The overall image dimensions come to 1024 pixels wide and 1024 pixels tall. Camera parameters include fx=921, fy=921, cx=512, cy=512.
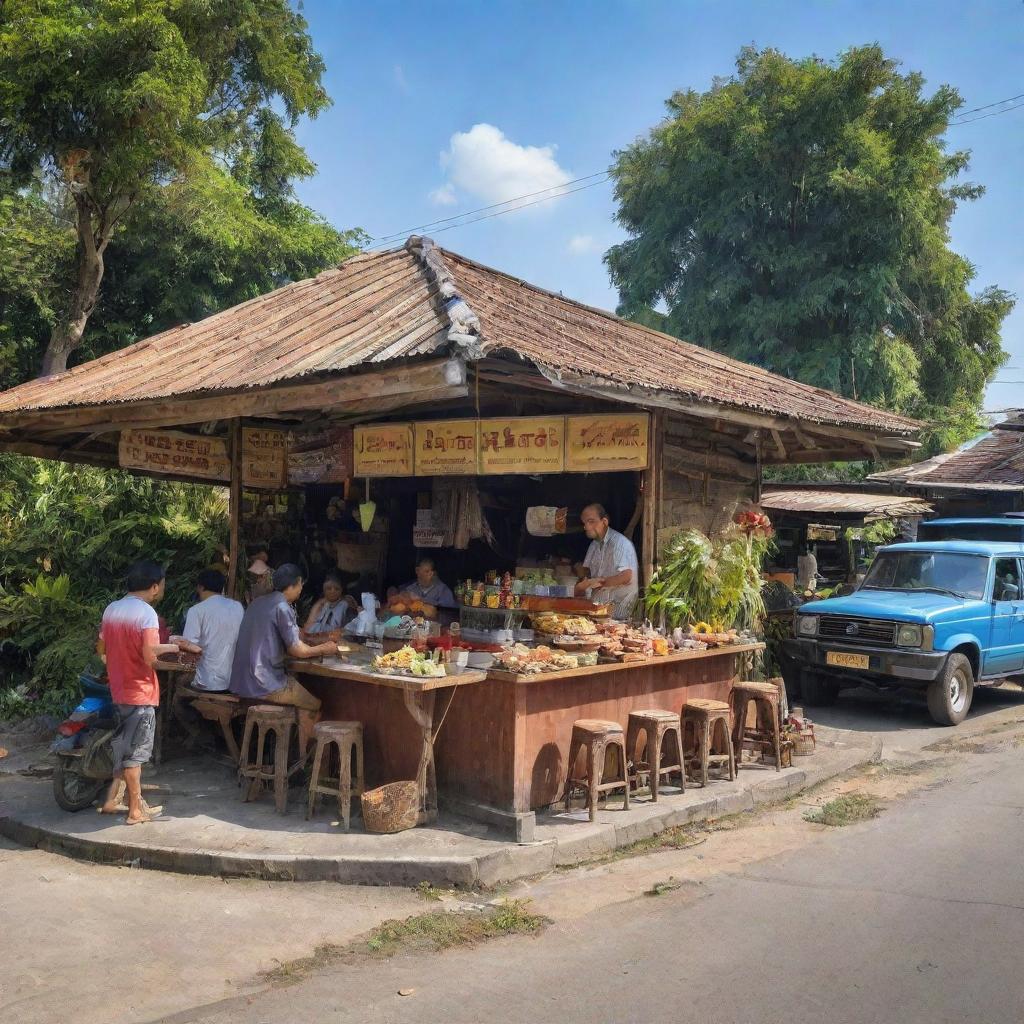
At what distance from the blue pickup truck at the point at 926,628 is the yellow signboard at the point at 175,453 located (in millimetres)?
7438

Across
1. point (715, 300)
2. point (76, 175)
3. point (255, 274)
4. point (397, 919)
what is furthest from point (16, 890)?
point (715, 300)

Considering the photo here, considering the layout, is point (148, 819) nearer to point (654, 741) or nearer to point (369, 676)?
point (369, 676)

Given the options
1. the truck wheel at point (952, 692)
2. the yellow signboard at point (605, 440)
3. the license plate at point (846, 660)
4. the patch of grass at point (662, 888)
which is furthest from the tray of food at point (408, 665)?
the truck wheel at point (952, 692)

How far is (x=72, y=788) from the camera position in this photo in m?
6.86

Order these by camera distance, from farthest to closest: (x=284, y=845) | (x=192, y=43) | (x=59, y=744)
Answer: (x=192, y=43) < (x=59, y=744) < (x=284, y=845)

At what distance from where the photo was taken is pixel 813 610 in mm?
11680

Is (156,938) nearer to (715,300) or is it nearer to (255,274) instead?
(255,274)

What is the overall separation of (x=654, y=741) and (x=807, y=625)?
17.3ft

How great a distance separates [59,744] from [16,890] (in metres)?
1.45

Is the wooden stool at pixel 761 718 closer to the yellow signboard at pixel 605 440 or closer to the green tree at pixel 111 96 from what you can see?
the yellow signboard at pixel 605 440

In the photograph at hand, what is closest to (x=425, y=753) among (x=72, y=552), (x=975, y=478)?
(x=72, y=552)

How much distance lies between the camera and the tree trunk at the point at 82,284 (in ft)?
58.4

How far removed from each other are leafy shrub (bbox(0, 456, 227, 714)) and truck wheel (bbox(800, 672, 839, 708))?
820cm

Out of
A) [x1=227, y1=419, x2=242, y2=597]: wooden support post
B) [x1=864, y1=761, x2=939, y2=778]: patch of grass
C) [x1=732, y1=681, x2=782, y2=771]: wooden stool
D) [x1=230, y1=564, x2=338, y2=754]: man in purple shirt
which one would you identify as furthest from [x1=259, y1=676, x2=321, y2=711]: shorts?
[x1=864, y1=761, x2=939, y2=778]: patch of grass
